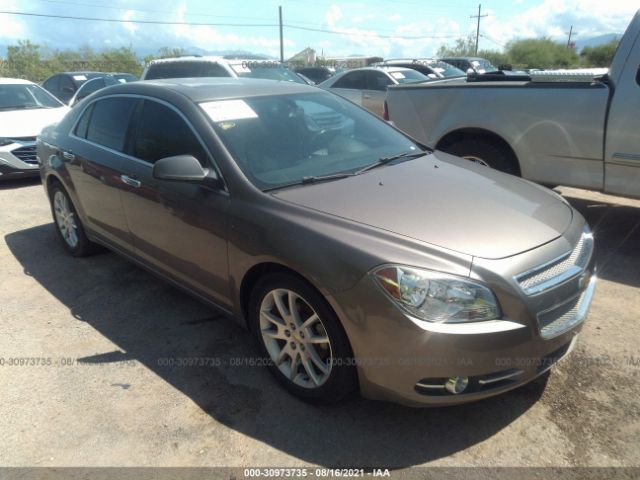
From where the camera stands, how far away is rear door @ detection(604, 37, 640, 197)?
4281 mm

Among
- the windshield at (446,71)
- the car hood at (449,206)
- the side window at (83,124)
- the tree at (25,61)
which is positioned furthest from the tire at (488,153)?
the tree at (25,61)

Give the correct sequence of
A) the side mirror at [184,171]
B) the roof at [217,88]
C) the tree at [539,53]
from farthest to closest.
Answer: the tree at [539,53] < the roof at [217,88] < the side mirror at [184,171]

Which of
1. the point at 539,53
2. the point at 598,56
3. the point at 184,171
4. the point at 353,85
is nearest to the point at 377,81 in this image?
the point at 353,85

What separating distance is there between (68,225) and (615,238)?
5.26m

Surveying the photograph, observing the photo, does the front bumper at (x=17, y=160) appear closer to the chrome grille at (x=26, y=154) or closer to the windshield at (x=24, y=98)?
the chrome grille at (x=26, y=154)

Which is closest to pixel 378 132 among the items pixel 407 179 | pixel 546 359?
pixel 407 179

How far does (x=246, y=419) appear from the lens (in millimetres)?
2641

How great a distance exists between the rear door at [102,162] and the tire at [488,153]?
333 cm

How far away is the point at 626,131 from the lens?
4.31m

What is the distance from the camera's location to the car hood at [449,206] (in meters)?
2.37

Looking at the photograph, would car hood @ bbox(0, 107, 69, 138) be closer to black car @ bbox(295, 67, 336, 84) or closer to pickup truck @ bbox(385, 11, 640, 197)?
pickup truck @ bbox(385, 11, 640, 197)

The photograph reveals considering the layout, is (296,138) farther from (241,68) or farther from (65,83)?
(65,83)

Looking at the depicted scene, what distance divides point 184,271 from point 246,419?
1113 millimetres

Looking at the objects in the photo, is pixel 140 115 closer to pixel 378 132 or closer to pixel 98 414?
pixel 378 132
